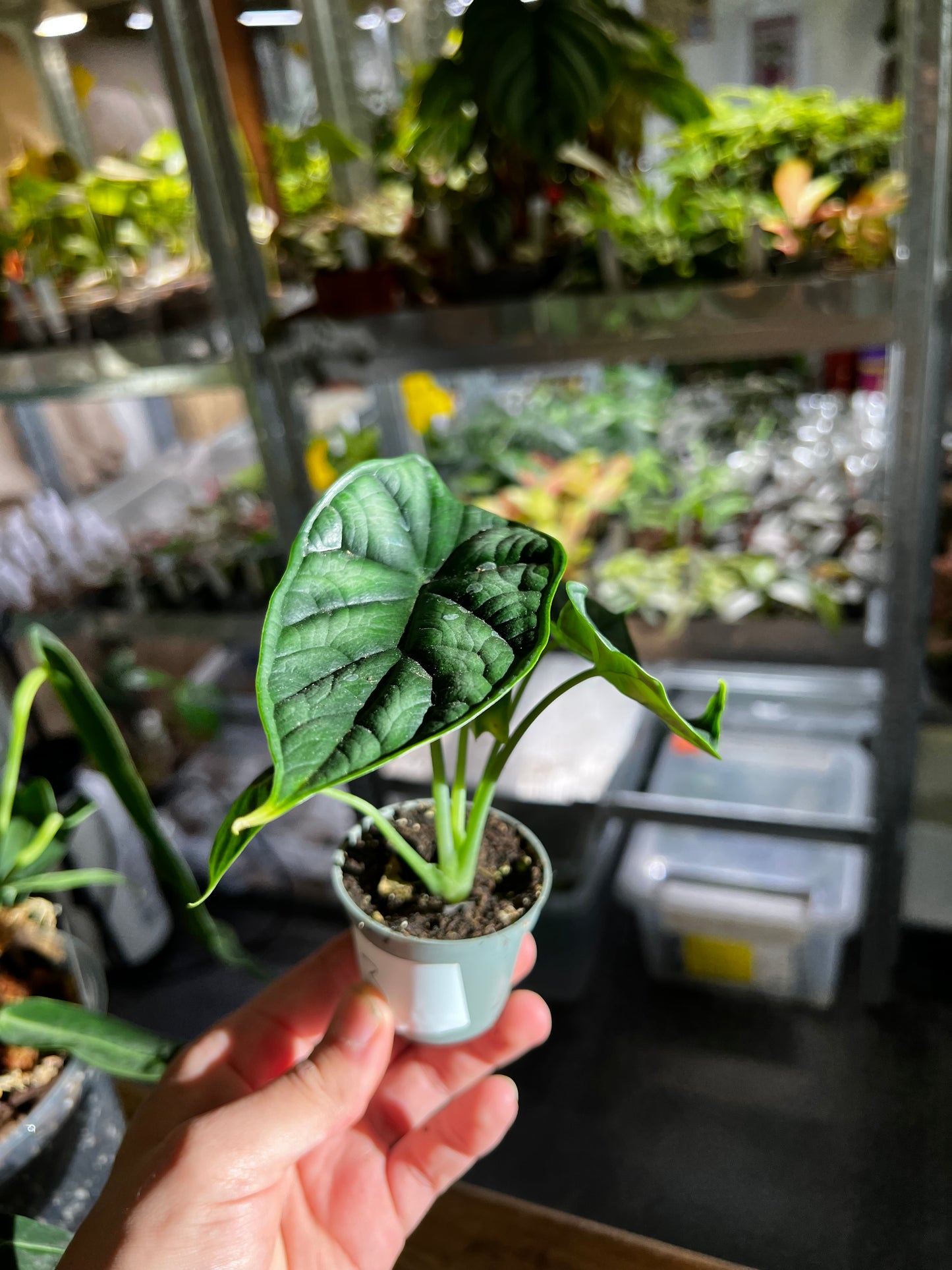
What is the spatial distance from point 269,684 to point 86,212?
124 centimetres

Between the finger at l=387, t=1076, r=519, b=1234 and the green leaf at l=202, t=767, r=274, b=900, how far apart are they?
14.8 inches

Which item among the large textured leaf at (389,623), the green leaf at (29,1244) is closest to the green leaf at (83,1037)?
the green leaf at (29,1244)

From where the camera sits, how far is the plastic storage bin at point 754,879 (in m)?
1.36

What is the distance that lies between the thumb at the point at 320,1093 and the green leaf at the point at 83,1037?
0.73ft

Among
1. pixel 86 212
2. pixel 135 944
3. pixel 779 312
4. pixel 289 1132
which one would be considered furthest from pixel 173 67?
pixel 135 944

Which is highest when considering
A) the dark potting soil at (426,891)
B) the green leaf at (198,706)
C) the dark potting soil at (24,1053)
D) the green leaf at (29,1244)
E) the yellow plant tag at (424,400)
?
the yellow plant tag at (424,400)

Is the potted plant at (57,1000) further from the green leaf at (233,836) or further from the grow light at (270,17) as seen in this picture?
the grow light at (270,17)

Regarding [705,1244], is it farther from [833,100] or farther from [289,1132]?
[833,100]

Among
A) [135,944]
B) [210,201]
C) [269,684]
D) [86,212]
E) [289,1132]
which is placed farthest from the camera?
[135,944]

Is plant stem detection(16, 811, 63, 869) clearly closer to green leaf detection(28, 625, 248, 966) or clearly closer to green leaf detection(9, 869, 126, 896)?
green leaf detection(9, 869, 126, 896)

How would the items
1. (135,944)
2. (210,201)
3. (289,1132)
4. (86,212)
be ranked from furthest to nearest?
(135,944)
(86,212)
(210,201)
(289,1132)

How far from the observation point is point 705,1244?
3.61 feet

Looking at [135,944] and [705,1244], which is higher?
[135,944]

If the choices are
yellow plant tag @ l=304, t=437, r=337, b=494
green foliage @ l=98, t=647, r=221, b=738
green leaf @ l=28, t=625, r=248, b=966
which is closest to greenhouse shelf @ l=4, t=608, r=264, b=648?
green foliage @ l=98, t=647, r=221, b=738
